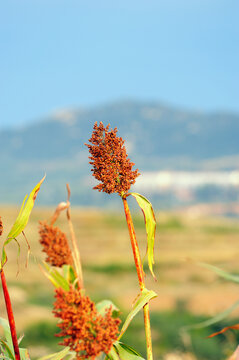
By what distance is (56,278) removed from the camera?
1.75 meters

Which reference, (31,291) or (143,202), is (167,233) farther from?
→ (143,202)

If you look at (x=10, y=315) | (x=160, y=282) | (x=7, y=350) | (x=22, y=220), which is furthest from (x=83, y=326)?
(x=160, y=282)

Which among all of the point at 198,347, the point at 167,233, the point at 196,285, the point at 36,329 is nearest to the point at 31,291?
the point at 196,285

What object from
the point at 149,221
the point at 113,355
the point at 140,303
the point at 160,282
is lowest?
the point at 113,355

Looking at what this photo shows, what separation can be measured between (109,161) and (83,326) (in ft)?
1.39

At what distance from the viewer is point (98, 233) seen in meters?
75.4

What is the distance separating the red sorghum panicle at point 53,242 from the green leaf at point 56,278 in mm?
43

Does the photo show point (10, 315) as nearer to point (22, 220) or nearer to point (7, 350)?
point (22, 220)

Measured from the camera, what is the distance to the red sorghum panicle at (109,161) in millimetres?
1433

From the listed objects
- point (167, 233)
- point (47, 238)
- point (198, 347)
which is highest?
point (167, 233)

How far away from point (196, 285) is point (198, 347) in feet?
77.2

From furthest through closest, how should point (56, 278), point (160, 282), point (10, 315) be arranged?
point (160, 282)
point (56, 278)
point (10, 315)

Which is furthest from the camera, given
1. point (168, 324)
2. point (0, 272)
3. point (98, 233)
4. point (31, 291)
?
point (98, 233)

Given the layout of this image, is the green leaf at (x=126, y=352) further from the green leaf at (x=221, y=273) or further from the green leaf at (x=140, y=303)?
the green leaf at (x=221, y=273)
